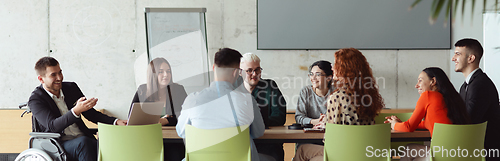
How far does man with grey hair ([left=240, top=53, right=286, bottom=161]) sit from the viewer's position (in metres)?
2.94

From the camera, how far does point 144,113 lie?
96.1 inches

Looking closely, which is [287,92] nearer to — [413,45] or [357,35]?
[357,35]

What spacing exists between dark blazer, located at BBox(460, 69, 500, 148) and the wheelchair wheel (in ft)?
10.8

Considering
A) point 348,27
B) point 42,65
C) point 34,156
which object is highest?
point 348,27

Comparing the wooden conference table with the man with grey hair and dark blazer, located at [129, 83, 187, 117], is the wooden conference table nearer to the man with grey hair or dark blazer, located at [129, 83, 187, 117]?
the man with grey hair

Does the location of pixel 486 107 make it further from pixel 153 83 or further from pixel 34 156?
pixel 34 156

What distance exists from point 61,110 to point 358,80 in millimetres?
2395

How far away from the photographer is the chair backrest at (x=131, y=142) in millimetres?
2270

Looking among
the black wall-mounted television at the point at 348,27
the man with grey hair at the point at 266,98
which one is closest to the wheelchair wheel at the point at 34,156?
the man with grey hair at the point at 266,98

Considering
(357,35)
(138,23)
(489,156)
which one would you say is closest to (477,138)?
(489,156)

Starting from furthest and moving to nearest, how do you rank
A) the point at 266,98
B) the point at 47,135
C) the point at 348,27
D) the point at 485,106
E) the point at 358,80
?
the point at 348,27 < the point at 266,98 < the point at 485,106 < the point at 47,135 < the point at 358,80

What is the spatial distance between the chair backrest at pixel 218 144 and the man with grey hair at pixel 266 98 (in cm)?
69

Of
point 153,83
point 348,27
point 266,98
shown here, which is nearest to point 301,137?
point 266,98

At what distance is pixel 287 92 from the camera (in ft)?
15.0
